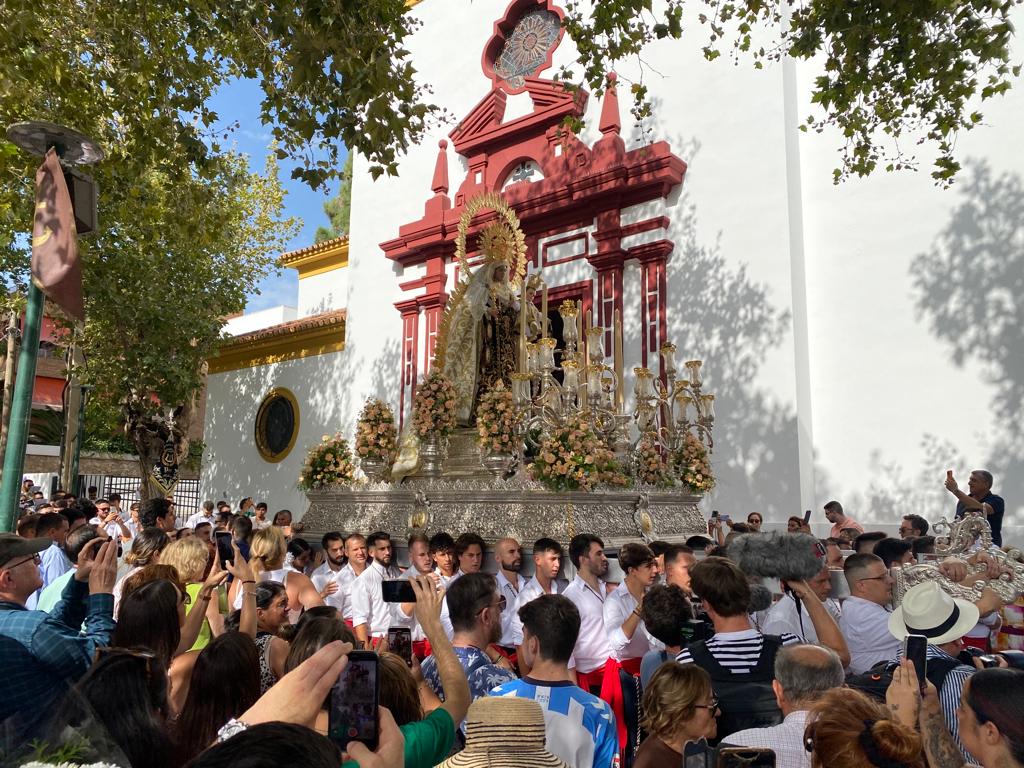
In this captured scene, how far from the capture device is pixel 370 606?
20.3ft

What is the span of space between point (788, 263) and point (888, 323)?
64.9 inches

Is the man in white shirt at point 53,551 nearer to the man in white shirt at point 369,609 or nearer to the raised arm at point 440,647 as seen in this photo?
the man in white shirt at point 369,609

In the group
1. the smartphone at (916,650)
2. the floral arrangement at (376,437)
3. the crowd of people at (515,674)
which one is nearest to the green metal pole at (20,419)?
the crowd of people at (515,674)

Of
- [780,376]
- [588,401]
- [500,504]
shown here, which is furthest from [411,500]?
[780,376]

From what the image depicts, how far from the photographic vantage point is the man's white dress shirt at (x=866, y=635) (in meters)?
4.21

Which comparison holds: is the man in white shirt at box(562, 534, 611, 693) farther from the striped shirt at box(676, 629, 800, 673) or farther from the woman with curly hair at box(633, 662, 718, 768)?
the woman with curly hair at box(633, 662, 718, 768)

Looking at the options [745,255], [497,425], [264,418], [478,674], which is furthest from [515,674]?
[264,418]

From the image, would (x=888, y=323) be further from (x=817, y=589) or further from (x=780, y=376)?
(x=817, y=589)

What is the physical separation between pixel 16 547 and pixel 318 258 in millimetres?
19329

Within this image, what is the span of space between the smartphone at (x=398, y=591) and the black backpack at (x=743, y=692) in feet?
3.90

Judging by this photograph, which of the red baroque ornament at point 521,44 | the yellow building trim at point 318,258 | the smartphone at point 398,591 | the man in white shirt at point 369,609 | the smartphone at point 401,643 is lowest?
the man in white shirt at point 369,609

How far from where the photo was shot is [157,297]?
51.5 feet

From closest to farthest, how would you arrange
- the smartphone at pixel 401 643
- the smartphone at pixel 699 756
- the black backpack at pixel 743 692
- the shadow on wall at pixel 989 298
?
the smartphone at pixel 699 756 < the black backpack at pixel 743 692 < the smartphone at pixel 401 643 < the shadow on wall at pixel 989 298

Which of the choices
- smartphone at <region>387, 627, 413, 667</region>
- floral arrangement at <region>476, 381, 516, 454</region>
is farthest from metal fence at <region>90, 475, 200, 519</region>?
smartphone at <region>387, 627, 413, 667</region>
